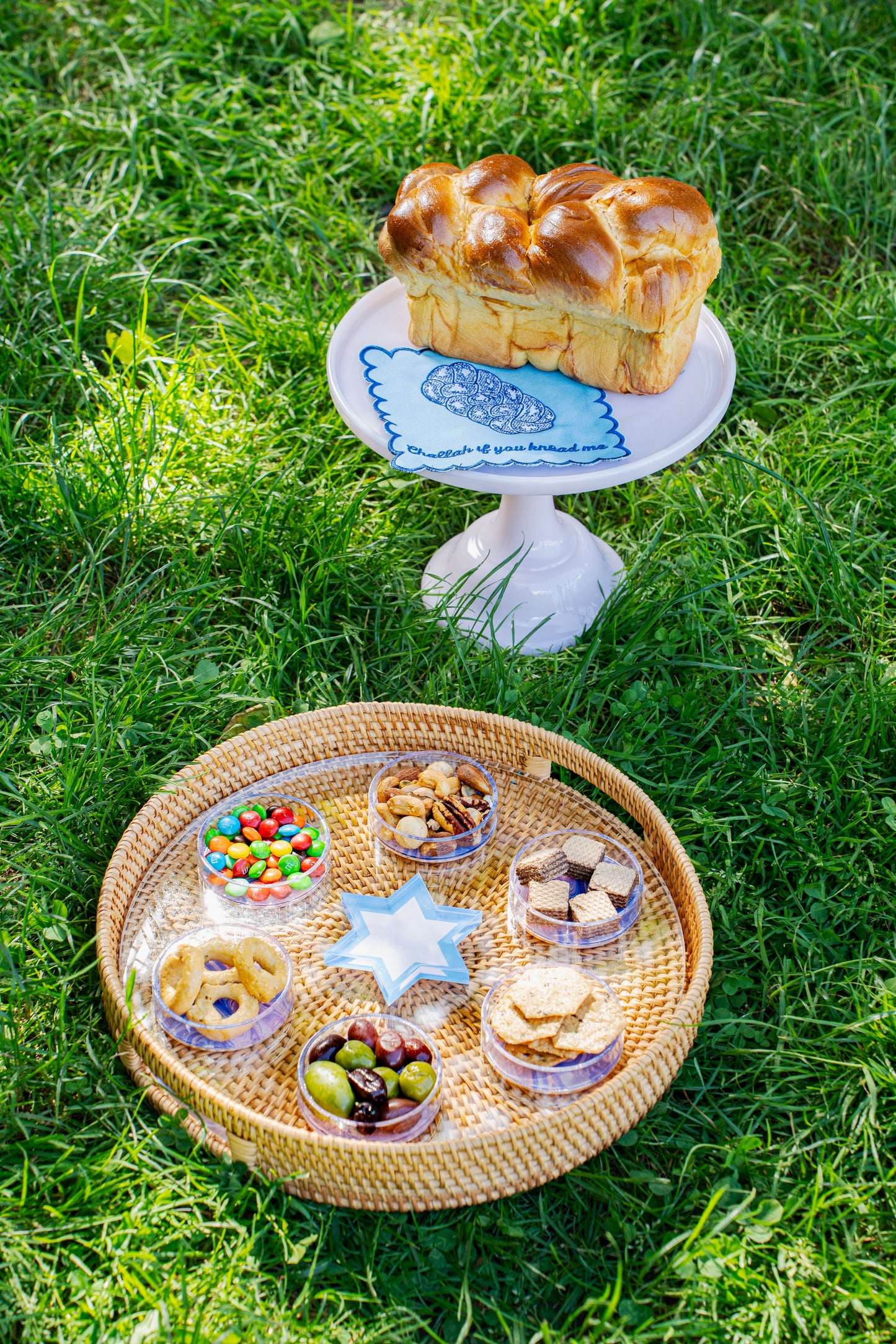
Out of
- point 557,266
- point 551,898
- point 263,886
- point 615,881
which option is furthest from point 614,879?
point 557,266

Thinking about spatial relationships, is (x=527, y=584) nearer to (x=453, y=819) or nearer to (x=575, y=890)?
(x=453, y=819)

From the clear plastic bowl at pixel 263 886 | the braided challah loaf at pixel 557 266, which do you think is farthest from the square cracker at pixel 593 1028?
the braided challah loaf at pixel 557 266

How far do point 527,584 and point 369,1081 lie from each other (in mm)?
1629

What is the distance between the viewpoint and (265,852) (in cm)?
280

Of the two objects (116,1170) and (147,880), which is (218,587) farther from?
(116,1170)

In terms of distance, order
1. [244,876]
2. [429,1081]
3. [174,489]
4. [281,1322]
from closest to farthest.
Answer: [281,1322]
[429,1081]
[244,876]
[174,489]

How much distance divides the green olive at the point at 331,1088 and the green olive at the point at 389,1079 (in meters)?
0.06

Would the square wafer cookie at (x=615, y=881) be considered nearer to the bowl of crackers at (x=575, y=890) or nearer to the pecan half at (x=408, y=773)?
the bowl of crackers at (x=575, y=890)

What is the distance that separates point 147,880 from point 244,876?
0.76ft

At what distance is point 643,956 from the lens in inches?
105

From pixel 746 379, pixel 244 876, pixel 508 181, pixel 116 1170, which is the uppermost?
pixel 508 181

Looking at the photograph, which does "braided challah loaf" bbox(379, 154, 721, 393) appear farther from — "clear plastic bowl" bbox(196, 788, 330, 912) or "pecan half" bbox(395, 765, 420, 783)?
"clear plastic bowl" bbox(196, 788, 330, 912)

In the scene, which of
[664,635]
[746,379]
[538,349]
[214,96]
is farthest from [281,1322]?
[214,96]

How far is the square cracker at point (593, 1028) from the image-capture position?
94.3 inches
